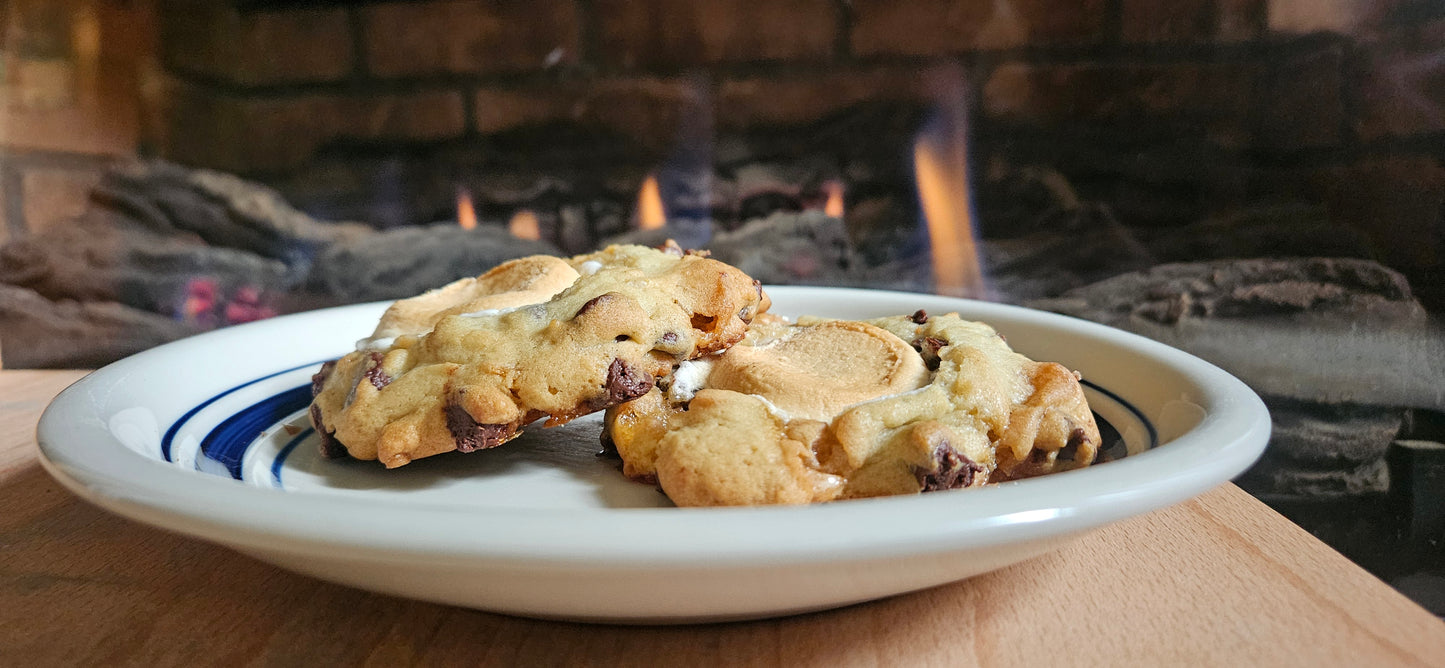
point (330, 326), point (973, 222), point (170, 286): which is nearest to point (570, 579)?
point (330, 326)

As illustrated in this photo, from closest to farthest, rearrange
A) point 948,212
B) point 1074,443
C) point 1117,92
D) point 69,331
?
point 1074,443 < point 1117,92 < point 948,212 < point 69,331

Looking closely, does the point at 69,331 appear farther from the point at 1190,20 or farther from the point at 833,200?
the point at 1190,20

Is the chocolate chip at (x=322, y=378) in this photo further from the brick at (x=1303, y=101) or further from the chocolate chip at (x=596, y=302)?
the brick at (x=1303, y=101)

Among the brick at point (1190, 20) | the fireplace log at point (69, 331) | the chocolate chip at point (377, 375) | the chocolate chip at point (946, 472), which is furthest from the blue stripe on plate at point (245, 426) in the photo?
the brick at point (1190, 20)

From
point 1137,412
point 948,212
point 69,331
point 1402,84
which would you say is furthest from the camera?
point 69,331

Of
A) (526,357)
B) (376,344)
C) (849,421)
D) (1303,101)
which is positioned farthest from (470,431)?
(1303,101)

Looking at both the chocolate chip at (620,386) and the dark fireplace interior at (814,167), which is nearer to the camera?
the chocolate chip at (620,386)

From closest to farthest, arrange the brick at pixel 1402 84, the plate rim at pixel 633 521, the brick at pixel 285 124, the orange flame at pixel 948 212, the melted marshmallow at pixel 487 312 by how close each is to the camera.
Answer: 1. the plate rim at pixel 633 521
2. the melted marshmallow at pixel 487 312
3. the brick at pixel 1402 84
4. the orange flame at pixel 948 212
5. the brick at pixel 285 124

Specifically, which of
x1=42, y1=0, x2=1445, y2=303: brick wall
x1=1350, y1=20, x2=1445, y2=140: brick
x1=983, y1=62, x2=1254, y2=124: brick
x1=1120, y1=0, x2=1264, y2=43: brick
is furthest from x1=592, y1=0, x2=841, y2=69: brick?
x1=1350, y1=20, x2=1445, y2=140: brick
